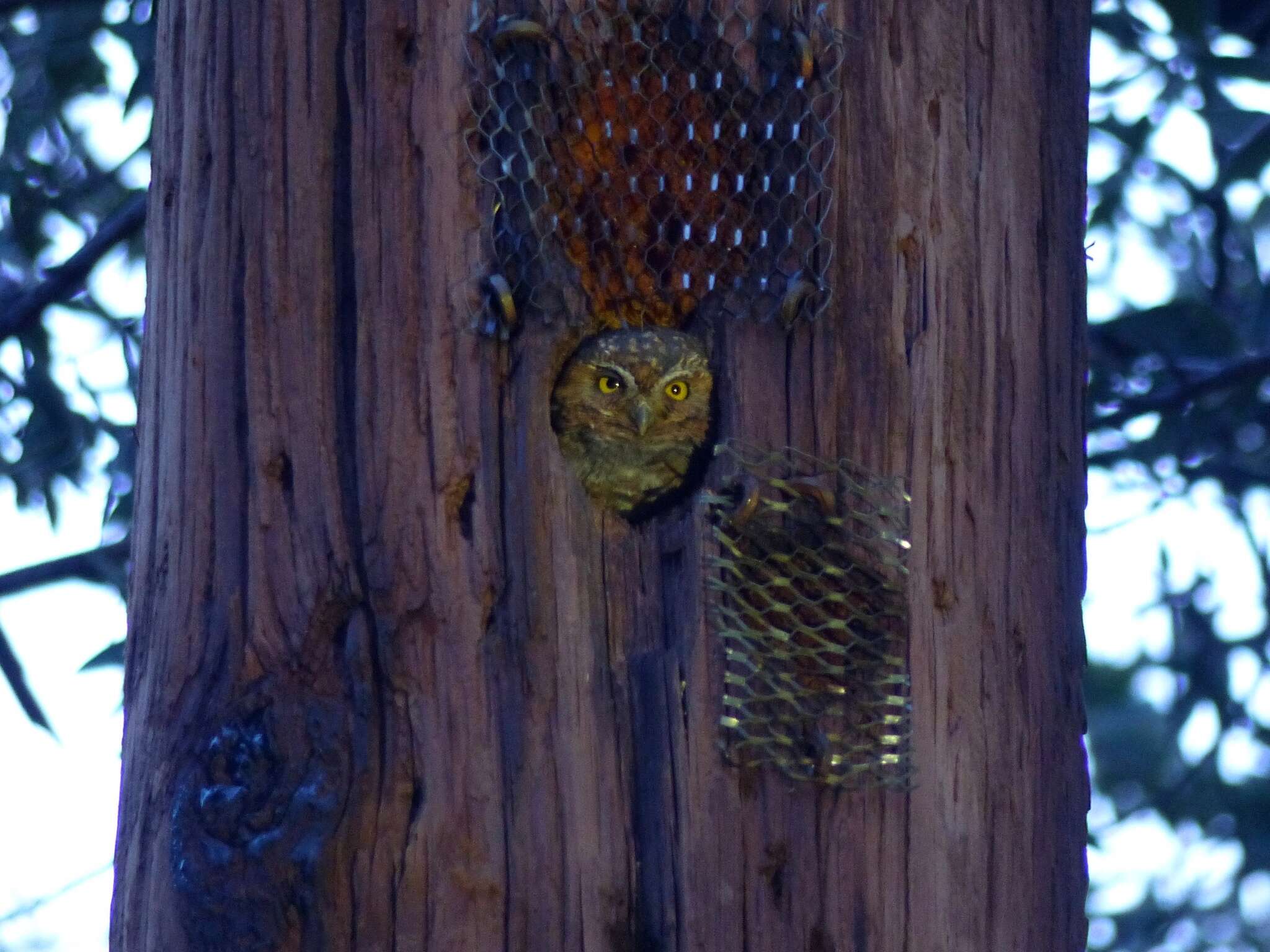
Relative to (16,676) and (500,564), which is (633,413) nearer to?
(500,564)

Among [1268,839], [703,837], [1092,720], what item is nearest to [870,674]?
[703,837]

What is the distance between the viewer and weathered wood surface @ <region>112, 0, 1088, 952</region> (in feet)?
5.86

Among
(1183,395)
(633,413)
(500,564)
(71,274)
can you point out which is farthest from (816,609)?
(71,274)

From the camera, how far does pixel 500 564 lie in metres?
1.85

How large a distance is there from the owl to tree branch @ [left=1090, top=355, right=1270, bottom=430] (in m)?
2.06

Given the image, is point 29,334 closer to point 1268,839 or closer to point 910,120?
point 910,120

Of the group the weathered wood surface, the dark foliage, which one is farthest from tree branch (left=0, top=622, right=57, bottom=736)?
the weathered wood surface

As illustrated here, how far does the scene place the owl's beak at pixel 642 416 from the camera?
7.60ft

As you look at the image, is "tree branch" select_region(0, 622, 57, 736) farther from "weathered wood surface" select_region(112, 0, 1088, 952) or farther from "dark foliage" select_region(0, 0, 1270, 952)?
"weathered wood surface" select_region(112, 0, 1088, 952)

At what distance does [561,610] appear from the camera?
6.07ft

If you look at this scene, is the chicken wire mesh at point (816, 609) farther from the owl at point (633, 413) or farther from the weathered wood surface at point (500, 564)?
the owl at point (633, 413)

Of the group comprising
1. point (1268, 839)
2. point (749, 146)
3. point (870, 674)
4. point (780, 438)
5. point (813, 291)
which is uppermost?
point (749, 146)

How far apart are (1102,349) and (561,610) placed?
2.68 m

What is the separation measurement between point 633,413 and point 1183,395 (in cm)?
225
